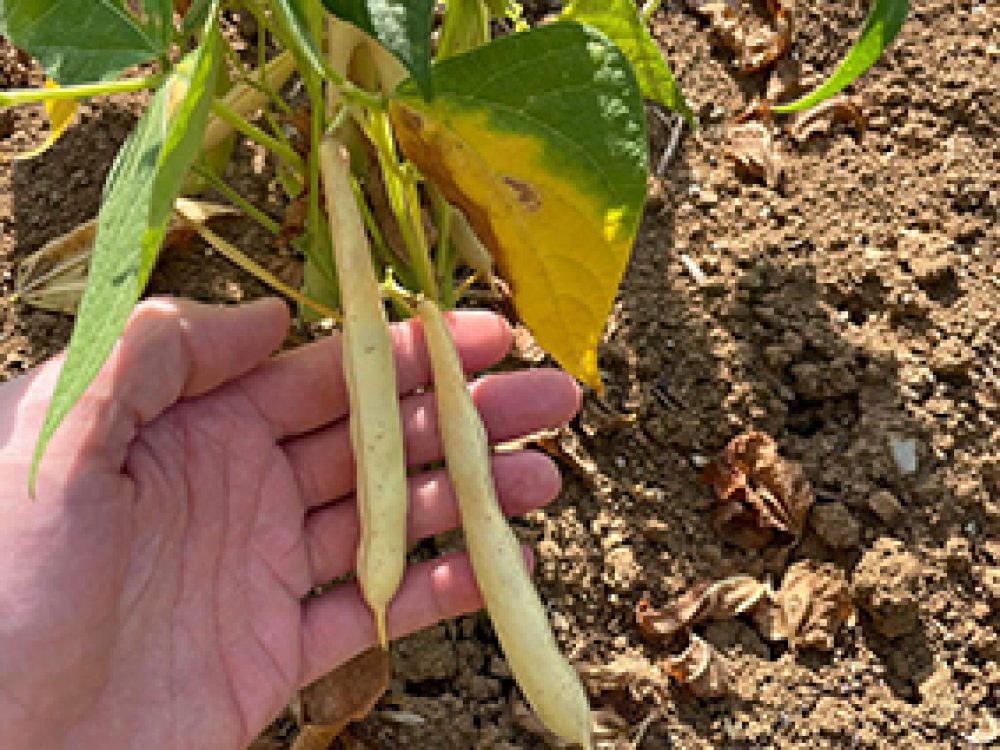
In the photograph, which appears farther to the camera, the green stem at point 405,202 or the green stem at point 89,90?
the green stem at point 405,202

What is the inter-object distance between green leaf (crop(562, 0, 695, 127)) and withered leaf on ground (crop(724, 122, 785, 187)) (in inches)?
25.0

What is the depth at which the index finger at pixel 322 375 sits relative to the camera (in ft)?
4.30

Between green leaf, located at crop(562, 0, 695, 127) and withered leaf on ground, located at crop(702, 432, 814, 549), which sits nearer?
green leaf, located at crop(562, 0, 695, 127)

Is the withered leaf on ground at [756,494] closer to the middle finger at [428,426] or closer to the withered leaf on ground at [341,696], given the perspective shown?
the middle finger at [428,426]

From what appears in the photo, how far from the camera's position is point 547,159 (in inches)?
36.1

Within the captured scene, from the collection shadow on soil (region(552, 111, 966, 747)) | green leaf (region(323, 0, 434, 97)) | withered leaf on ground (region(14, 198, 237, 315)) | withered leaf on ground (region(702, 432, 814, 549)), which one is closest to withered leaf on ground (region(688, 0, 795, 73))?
shadow on soil (region(552, 111, 966, 747))

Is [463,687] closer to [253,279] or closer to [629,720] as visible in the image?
[629,720]

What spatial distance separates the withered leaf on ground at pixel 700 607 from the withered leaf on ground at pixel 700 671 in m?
0.03

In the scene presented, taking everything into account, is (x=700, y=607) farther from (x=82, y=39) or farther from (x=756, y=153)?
(x=82, y=39)

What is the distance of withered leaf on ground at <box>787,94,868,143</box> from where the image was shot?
1.80m

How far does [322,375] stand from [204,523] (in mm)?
217

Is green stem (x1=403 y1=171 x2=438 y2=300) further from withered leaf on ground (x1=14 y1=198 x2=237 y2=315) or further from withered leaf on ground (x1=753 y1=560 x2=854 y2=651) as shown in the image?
withered leaf on ground (x1=753 y1=560 x2=854 y2=651)

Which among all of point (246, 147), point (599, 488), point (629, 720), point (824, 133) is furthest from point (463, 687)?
point (824, 133)

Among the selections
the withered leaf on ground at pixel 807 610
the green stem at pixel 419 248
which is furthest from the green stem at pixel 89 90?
the withered leaf on ground at pixel 807 610
